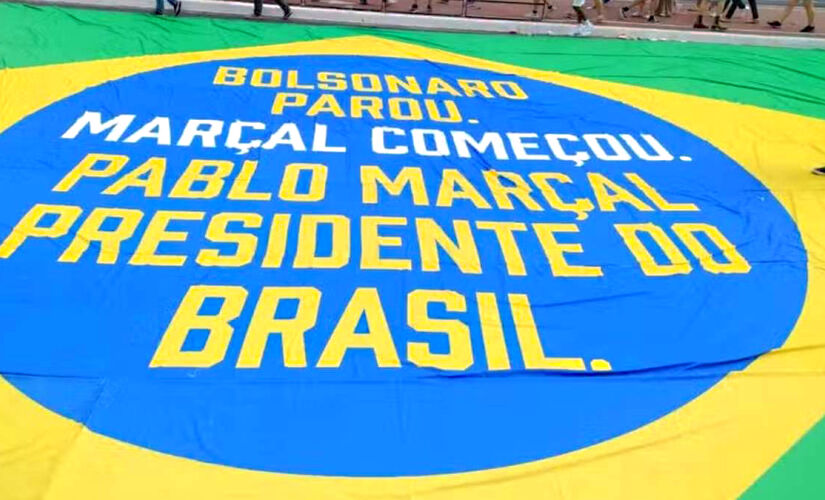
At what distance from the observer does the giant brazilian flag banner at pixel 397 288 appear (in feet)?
10.1

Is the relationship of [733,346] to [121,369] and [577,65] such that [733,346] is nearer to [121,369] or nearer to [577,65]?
[121,369]

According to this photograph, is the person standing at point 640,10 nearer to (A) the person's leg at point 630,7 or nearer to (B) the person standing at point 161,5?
(A) the person's leg at point 630,7

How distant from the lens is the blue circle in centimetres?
317

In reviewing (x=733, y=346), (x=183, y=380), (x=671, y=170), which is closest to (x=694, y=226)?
(x=671, y=170)

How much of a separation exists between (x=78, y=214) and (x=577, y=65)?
5.64 m

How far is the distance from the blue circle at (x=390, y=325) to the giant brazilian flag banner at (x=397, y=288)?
16mm

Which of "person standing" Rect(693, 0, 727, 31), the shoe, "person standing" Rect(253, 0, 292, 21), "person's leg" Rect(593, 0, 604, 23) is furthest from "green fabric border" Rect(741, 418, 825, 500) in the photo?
"person standing" Rect(693, 0, 727, 31)

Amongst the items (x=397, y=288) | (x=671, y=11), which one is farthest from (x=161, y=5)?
(x=671, y=11)

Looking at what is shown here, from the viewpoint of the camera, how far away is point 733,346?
3.84 metres

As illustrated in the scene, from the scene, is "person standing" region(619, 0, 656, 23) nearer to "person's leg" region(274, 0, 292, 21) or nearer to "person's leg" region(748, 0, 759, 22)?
"person's leg" region(748, 0, 759, 22)

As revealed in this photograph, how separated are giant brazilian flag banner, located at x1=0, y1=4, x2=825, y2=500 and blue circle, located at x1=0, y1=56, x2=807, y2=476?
16mm

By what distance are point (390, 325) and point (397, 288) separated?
0.35m

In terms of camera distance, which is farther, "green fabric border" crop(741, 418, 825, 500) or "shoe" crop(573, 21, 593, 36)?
"shoe" crop(573, 21, 593, 36)

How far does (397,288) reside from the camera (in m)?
4.11
